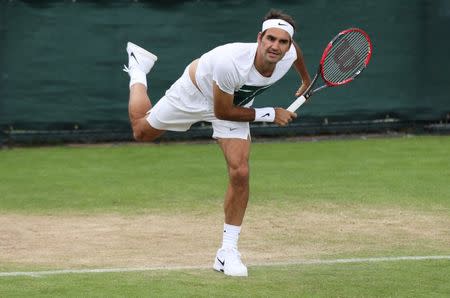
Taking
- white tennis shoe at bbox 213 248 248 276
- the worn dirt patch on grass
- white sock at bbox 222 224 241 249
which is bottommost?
the worn dirt patch on grass

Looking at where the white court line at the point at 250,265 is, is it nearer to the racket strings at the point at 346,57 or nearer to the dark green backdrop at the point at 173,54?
the racket strings at the point at 346,57

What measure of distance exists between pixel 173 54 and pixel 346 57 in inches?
Result: 249

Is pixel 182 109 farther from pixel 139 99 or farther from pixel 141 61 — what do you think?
pixel 141 61

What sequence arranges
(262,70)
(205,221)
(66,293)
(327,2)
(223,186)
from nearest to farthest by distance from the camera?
(66,293), (262,70), (205,221), (223,186), (327,2)

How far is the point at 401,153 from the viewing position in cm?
1416

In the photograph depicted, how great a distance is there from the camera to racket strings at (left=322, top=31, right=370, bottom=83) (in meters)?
8.71

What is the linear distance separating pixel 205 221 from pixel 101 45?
5363 mm

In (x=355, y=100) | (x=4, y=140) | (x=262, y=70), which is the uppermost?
(x=262, y=70)

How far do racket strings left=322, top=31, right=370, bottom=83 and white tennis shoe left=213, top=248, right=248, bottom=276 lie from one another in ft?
5.39

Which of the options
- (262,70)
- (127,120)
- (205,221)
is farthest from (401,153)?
(262,70)

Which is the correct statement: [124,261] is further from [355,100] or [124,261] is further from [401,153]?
[355,100]

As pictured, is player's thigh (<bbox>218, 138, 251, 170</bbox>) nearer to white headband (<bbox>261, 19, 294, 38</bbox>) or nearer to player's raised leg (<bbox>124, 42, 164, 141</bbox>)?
white headband (<bbox>261, 19, 294, 38</bbox>)

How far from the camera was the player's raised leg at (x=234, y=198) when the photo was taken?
7910 mm

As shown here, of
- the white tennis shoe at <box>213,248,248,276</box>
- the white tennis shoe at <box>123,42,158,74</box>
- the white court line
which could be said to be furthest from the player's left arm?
the white tennis shoe at <box>123,42,158,74</box>
